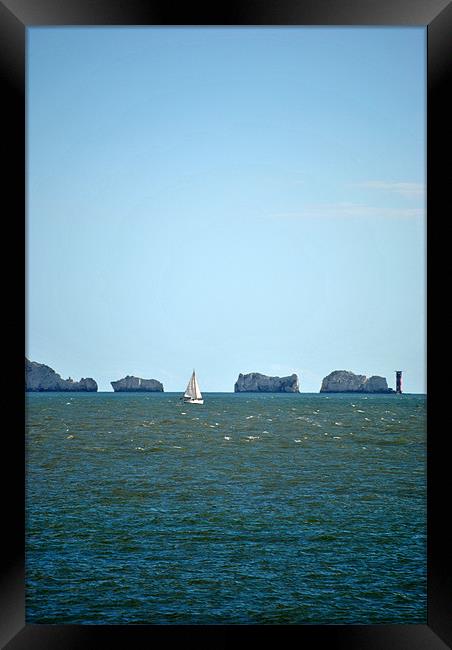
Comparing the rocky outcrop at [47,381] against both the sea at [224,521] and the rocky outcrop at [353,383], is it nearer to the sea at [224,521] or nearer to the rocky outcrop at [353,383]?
the sea at [224,521]

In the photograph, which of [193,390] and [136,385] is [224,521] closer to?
[193,390]

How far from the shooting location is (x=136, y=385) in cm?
4666

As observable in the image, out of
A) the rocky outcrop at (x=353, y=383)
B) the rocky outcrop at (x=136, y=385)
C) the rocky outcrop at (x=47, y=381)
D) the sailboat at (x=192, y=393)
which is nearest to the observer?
the sailboat at (x=192, y=393)

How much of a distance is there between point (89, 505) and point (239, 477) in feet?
16.3

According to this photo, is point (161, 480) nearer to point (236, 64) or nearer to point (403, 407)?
point (403, 407)

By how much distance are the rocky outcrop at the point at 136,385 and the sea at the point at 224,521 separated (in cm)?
1361

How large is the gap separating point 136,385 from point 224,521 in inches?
1254

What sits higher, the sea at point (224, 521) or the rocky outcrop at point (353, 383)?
the rocky outcrop at point (353, 383)

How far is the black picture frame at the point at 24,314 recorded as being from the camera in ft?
5.58

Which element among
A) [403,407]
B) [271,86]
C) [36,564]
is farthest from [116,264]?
[36,564]

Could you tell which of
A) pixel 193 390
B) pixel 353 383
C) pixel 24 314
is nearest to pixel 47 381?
pixel 193 390

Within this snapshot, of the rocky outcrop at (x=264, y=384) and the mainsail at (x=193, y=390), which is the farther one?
the rocky outcrop at (x=264, y=384)

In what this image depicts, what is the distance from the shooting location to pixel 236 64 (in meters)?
43.0

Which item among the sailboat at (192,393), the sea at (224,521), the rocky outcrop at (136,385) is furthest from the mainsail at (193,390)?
the sea at (224,521)
